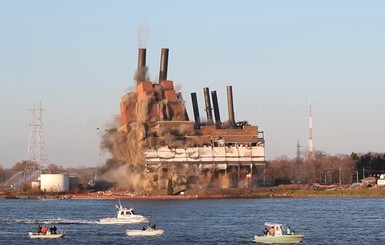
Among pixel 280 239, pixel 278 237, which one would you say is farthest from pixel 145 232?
pixel 280 239

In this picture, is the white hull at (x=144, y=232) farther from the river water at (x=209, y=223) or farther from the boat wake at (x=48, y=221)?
the boat wake at (x=48, y=221)

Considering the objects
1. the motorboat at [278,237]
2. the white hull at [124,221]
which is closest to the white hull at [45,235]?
the white hull at [124,221]

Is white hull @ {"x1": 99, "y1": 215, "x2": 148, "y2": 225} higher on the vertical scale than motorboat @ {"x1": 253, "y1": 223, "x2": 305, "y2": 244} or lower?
higher

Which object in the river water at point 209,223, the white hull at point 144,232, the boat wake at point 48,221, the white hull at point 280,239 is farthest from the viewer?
the boat wake at point 48,221

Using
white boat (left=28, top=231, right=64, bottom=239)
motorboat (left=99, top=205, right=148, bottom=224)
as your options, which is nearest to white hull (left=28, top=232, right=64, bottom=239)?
white boat (left=28, top=231, right=64, bottom=239)

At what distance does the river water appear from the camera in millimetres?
93188

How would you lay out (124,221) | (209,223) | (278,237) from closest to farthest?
(278,237), (124,221), (209,223)

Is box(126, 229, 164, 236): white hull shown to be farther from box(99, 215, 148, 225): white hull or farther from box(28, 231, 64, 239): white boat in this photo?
box(99, 215, 148, 225): white hull

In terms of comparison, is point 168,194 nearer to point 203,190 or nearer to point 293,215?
point 203,190

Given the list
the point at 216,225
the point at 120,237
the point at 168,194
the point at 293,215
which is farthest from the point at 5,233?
the point at 168,194

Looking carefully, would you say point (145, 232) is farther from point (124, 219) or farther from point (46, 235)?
point (124, 219)

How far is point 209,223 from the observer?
11706 cm

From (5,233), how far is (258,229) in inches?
1070

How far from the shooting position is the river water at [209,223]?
93.2 meters
